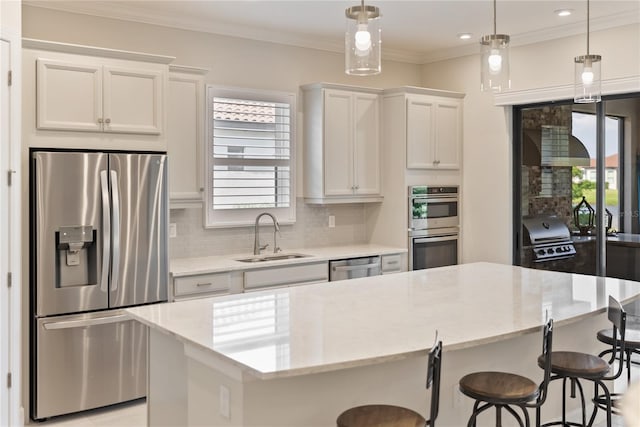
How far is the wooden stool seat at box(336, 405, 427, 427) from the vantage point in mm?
2248

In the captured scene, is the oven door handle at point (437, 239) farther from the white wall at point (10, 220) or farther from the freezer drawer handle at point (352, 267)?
the white wall at point (10, 220)

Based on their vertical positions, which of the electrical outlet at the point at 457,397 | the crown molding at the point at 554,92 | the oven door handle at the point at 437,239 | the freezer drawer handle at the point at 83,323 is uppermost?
the crown molding at the point at 554,92

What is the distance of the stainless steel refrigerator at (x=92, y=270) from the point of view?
3.88m

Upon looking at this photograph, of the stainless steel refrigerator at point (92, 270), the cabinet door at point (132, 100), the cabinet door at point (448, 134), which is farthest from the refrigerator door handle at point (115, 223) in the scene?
the cabinet door at point (448, 134)

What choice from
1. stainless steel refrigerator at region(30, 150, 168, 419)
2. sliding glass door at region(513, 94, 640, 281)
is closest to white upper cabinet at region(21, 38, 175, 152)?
stainless steel refrigerator at region(30, 150, 168, 419)

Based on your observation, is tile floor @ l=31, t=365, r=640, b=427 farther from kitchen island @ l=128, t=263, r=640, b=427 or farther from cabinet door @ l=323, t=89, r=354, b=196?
cabinet door @ l=323, t=89, r=354, b=196

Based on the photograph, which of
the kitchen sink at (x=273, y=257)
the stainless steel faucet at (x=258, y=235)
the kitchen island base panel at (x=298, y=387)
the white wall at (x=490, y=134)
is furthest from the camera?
the white wall at (x=490, y=134)

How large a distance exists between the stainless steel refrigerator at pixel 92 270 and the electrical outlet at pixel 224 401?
75.6 inches

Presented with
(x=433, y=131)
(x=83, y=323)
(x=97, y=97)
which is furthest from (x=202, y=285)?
(x=433, y=131)

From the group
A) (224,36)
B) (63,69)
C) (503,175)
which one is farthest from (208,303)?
(503,175)

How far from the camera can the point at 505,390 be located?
260 cm

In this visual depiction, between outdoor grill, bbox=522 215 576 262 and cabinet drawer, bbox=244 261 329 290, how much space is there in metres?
2.05

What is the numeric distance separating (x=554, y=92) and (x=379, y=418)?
13.3 ft

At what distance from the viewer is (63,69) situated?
399 cm
